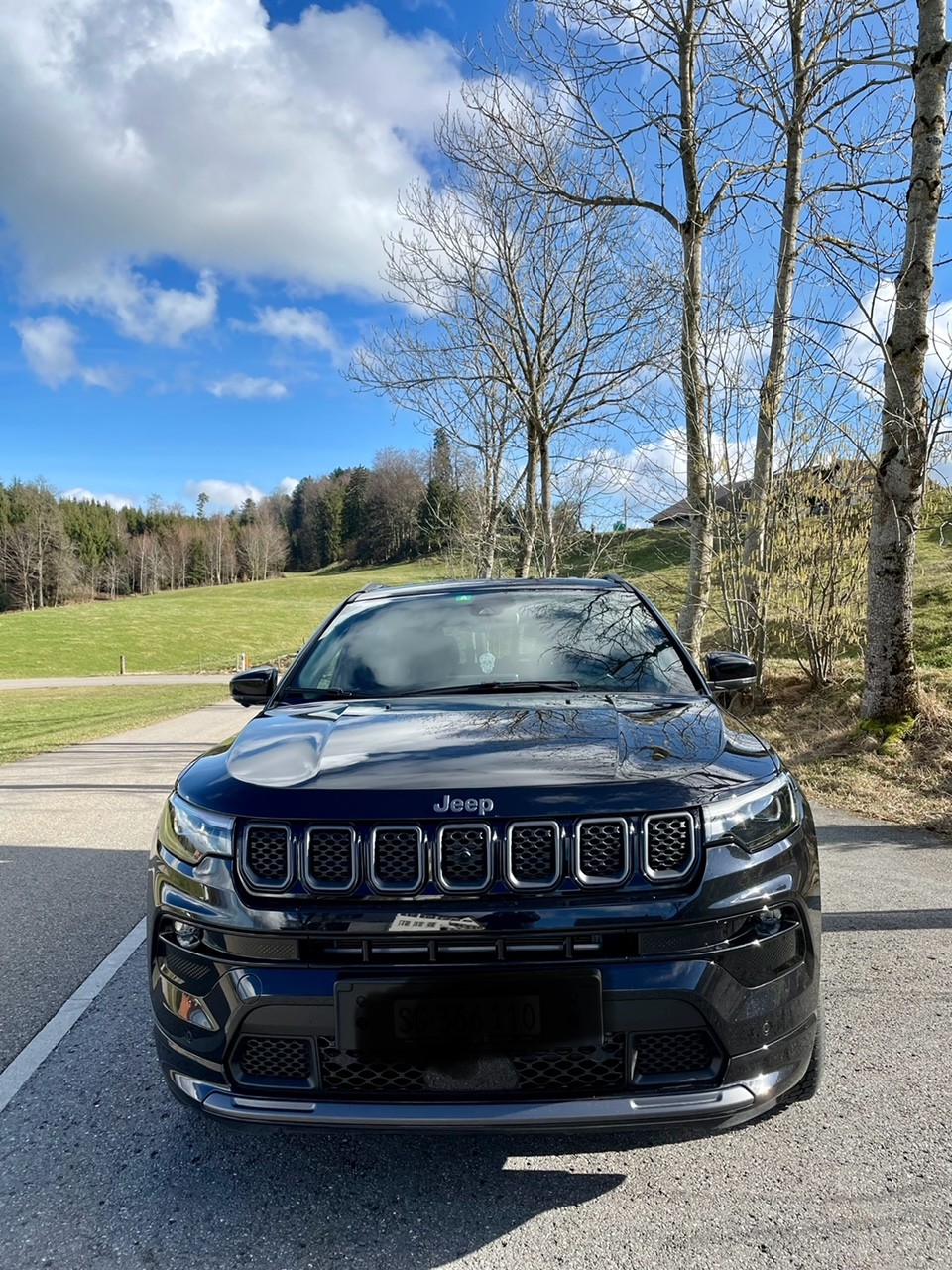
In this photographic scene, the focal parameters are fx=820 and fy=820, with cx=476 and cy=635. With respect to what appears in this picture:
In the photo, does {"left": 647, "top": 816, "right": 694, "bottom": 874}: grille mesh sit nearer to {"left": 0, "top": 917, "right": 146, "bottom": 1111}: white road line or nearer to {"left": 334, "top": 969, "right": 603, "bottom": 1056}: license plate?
{"left": 334, "top": 969, "right": 603, "bottom": 1056}: license plate

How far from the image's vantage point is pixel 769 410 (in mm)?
9547

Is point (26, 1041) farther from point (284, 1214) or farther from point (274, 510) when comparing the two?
point (274, 510)

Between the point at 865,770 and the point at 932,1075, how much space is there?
5.11 meters

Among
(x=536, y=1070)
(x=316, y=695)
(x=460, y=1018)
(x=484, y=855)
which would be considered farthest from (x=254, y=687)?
(x=536, y=1070)

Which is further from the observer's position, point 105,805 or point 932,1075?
point 105,805

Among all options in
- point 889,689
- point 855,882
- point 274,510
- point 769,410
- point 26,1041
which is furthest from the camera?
point 274,510

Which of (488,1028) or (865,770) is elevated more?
(488,1028)

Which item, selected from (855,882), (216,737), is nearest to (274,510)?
(216,737)

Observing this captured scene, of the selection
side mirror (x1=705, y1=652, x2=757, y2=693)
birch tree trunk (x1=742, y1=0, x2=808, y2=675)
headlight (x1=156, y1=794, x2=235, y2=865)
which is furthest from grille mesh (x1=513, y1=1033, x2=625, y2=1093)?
birch tree trunk (x1=742, y1=0, x2=808, y2=675)

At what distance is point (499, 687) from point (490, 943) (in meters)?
1.33

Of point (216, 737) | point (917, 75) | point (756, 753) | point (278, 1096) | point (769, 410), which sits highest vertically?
point (917, 75)

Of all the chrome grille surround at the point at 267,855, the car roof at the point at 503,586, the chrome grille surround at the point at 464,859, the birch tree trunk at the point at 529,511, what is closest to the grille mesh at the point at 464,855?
the chrome grille surround at the point at 464,859

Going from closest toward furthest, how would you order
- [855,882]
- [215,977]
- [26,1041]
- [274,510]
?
[215,977], [26,1041], [855,882], [274,510]

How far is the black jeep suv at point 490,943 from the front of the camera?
6.20 feet
